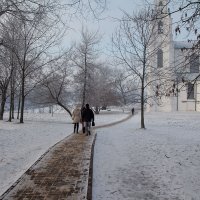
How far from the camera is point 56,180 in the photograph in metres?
8.05

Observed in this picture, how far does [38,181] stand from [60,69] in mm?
29415

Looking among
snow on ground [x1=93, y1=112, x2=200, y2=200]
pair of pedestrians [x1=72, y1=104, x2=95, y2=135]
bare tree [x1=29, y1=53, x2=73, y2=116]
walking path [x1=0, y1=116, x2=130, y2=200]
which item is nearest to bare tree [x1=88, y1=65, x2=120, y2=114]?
bare tree [x1=29, y1=53, x2=73, y2=116]

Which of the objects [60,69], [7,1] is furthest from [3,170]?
[60,69]

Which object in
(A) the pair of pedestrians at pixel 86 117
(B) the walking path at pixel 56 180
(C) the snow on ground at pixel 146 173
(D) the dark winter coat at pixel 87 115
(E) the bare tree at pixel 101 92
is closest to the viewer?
(B) the walking path at pixel 56 180

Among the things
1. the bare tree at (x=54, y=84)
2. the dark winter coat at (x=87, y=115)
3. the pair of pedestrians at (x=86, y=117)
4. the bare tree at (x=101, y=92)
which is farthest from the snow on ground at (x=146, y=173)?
the bare tree at (x=101, y=92)

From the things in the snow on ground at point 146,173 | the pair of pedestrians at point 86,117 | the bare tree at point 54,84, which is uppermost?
the bare tree at point 54,84

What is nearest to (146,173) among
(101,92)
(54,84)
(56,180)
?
(56,180)

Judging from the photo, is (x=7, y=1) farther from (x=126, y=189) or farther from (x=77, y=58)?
(x=77, y=58)

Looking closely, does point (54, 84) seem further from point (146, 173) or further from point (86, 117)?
point (146, 173)

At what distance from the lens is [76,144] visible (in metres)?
14.4

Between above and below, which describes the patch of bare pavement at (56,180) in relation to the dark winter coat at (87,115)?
below

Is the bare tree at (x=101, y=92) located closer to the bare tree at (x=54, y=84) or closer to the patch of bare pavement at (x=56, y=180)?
the bare tree at (x=54, y=84)

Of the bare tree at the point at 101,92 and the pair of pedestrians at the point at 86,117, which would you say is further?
the bare tree at the point at 101,92

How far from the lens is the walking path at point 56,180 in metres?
6.89
